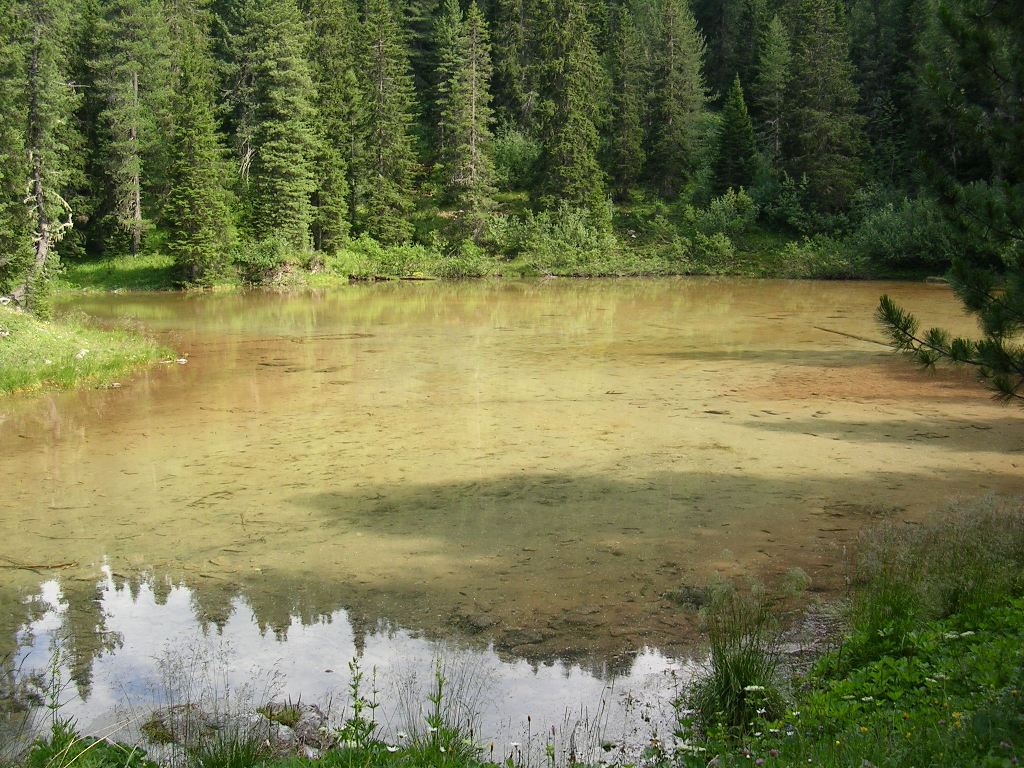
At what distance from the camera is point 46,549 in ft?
28.1

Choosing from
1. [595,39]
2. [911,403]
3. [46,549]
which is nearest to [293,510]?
[46,549]

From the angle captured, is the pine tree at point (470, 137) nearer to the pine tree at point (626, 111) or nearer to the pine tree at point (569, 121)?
the pine tree at point (569, 121)

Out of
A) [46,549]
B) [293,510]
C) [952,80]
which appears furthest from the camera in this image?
[293,510]

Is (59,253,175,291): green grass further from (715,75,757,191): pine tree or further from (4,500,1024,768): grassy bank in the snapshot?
(4,500,1024,768): grassy bank

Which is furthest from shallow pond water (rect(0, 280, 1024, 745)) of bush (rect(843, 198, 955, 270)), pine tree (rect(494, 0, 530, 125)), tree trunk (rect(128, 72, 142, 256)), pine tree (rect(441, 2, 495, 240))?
pine tree (rect(494, 0, 530, 125))

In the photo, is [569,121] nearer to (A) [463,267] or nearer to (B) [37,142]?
(A) [463,267]

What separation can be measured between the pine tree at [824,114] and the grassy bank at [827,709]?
4007 cm

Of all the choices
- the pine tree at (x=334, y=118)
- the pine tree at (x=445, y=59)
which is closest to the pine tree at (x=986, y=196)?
the pine tree at (x=334, y=118)

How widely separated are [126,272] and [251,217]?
567cm

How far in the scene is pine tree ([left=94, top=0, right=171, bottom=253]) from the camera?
41.1 meters

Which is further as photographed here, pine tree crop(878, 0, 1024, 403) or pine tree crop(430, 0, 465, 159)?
pine tree crop(430, 0, 465, 159)

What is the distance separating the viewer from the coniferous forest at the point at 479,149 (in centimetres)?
3872

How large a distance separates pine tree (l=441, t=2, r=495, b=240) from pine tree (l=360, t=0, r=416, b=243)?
2.22 m

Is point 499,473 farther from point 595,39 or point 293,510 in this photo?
point 595,39
